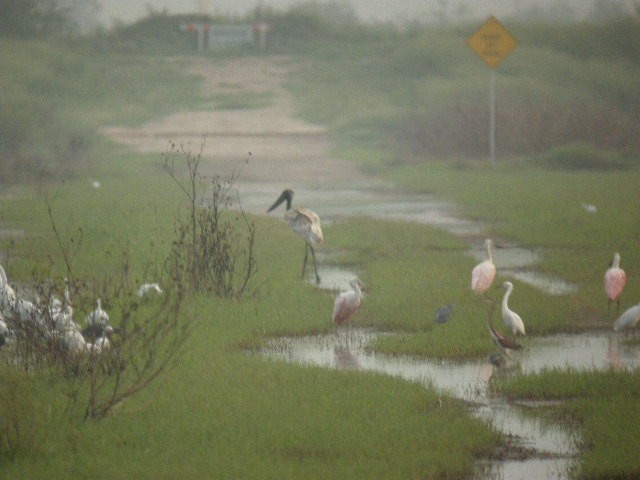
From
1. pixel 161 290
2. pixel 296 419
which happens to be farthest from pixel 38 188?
pixel 296 419

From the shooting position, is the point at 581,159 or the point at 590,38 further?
the point at 590,38

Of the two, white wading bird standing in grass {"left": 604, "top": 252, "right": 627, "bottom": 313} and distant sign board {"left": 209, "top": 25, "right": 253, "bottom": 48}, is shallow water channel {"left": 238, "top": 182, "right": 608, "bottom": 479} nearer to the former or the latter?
white wading bird standing in grass {"left": 604, "top": 252, "right": 627, "bottom": 313}

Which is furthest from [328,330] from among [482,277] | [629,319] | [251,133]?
[251,133]

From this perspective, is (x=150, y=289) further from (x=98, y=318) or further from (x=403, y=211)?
(x=403, y=211)

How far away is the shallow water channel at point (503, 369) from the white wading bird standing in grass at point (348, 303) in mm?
132

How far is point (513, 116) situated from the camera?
2938 cm

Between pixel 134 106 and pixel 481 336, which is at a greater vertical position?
pixel 481 336

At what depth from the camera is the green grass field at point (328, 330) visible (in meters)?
6.79

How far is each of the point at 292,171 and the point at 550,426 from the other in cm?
2080

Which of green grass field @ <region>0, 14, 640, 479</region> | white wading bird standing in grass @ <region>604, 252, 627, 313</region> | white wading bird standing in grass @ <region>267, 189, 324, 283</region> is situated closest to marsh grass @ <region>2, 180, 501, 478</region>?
green grass field @ <region>0, 14, 640, 479</region>

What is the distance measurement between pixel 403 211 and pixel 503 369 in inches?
405

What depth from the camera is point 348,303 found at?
10.0m

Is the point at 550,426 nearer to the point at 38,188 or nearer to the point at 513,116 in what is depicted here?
the point at 38,188

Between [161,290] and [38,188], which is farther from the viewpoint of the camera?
[38,188]
